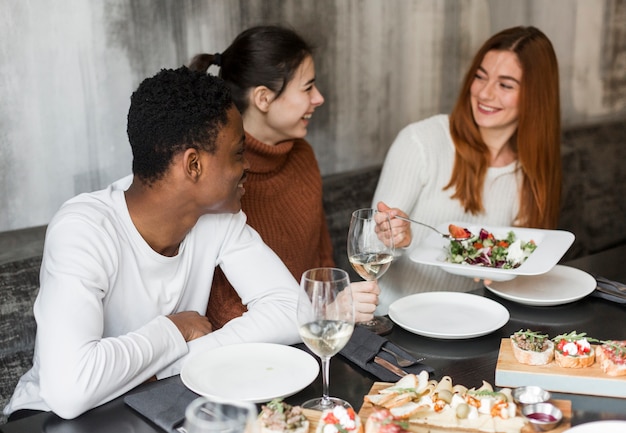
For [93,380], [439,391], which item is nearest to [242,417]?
[439,391]

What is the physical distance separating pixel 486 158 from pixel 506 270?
91cm

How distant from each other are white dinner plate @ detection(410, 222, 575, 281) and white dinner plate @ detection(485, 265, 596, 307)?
1.5 inches

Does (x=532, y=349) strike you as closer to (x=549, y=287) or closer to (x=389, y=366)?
(x=389, y=366)

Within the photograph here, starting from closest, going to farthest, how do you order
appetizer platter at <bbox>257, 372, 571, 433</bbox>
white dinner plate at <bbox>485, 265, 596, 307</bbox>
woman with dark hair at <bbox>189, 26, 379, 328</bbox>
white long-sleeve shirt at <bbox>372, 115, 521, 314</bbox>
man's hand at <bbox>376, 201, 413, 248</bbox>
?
appetizer platter at <bbox>257, 372, 571, 433</bbox>, white dinner plate at <bbox>485, 265, 596, 307</bbox>, man's hand at <bbox>376, 201, 413, 248</bbox>, woman with dark hair at <bbox>189, 26, 379, 328</bbox>, white long-sleeve shirt at <bbox>372, 115, 521, 314</bbox>

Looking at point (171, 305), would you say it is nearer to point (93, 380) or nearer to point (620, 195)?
point (93, 380)

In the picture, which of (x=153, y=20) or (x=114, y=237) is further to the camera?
(x=153, y=20)

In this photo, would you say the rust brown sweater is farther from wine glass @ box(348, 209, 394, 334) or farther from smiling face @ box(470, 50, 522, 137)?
wine glass @ box(348, 209, 394, 334)

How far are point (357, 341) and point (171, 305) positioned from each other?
51 centimetres

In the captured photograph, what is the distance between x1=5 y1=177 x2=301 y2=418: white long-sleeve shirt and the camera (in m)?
1.47

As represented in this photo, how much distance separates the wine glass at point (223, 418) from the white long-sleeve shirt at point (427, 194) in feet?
5.86

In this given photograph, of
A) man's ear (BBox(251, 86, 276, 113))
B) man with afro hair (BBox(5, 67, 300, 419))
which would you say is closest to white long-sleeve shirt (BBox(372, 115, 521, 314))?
man's ear (BBox(251, 86, 276, 113))

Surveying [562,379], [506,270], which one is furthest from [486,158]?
[562,379]

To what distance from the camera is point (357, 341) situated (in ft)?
5.21

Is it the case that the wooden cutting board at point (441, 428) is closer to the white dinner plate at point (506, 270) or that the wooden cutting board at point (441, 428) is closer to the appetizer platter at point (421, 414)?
the appetizer platter at point (421, 414)
